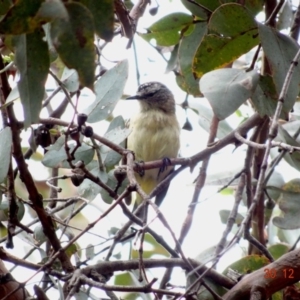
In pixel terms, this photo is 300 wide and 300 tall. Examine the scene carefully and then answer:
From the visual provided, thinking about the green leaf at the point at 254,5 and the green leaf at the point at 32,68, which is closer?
the green leaf at the point at 32,68

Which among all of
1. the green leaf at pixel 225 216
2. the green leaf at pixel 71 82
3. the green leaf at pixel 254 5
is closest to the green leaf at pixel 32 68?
the green leaf at pixel 71 82

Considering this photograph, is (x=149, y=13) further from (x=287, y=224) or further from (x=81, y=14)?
(x=81, y=14)

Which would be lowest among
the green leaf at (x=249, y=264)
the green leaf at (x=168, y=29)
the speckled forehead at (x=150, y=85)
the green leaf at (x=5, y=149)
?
the green leaf at (x=249, y=264)

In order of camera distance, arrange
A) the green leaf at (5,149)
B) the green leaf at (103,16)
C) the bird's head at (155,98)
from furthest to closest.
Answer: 1. the bird's head at (155,98)
2. the green leaf at (5,149)
3. the green leaf at (103,16)

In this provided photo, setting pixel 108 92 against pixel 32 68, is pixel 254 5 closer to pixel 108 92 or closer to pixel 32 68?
pixel 108 92

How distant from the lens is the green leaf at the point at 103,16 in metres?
1.39

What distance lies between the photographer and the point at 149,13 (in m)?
3.27

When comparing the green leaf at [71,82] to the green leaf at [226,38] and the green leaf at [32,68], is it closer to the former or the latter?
the green leaf at [226,38]

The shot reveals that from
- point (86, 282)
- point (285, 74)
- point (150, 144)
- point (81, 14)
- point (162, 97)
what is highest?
point (162, 97)

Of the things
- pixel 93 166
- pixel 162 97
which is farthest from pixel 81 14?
pixel 162 97

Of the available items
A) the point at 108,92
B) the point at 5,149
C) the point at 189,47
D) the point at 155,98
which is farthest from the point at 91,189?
the point at 155,98

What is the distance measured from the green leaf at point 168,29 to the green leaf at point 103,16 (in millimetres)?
1533

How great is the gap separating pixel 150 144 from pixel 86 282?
9.13 feet

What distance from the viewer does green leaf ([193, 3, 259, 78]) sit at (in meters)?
2.10
